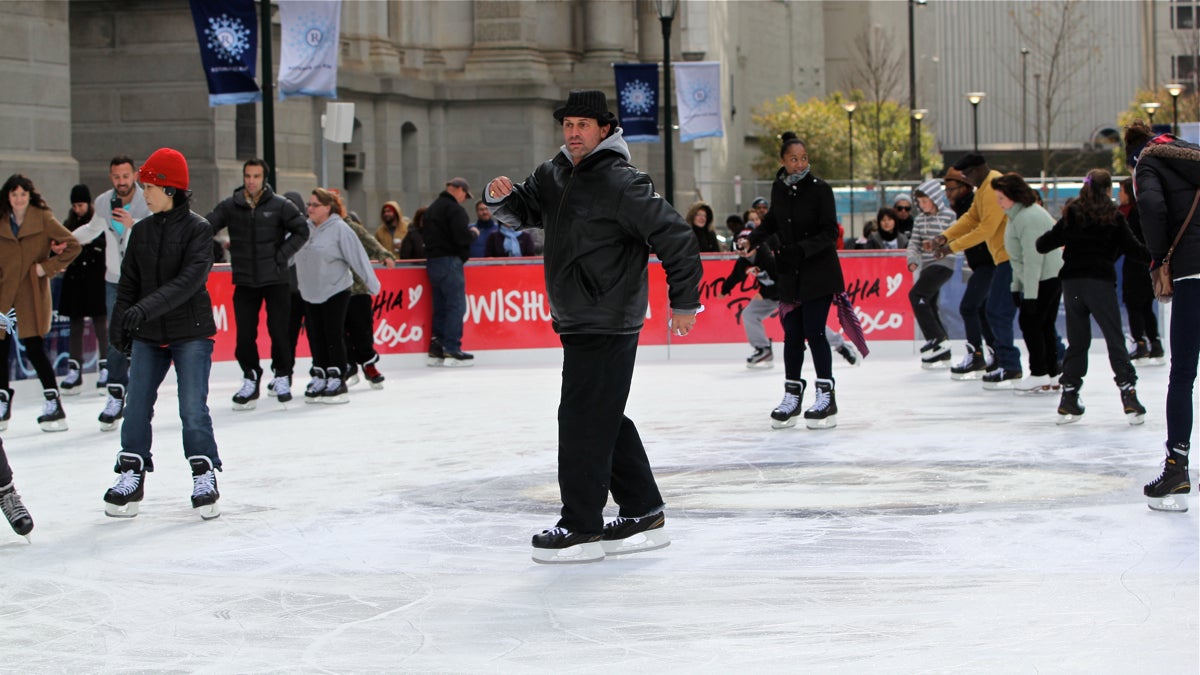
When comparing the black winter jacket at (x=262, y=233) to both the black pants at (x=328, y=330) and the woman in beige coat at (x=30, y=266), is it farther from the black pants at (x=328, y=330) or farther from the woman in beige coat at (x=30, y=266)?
the woman in beige coat at (x=30, y=266)

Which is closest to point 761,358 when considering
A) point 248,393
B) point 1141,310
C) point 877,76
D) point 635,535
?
point 1141,310

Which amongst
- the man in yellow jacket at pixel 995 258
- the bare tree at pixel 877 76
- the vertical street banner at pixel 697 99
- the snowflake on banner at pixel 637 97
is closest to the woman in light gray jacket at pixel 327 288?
the man in yellow jacket at pixel 995 258

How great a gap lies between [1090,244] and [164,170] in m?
6.16

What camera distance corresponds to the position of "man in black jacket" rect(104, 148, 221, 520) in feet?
27.1

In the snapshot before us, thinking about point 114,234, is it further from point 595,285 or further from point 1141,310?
point 1141,310

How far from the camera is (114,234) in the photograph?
13500mm

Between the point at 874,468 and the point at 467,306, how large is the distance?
10089 mm

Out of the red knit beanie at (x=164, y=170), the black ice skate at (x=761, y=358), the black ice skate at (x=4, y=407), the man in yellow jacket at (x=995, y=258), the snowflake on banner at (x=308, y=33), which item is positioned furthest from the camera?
the snowflake on banner at (x=308, y=33)

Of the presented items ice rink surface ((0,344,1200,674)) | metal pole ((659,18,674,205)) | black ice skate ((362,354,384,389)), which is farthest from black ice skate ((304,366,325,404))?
metal pole ((659,18,674,205))

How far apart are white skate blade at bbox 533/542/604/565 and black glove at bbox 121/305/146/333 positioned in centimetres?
236

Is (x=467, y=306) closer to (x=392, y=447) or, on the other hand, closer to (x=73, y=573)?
(x=392, y=447)

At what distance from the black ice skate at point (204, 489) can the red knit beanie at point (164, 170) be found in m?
1.35

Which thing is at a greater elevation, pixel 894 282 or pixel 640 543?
pixel 894 282

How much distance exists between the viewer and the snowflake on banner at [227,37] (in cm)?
1830
